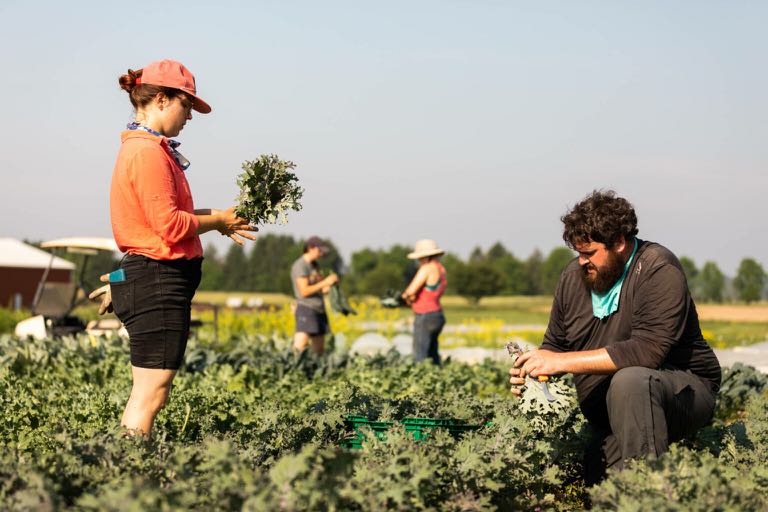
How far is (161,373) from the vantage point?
4.33 metres

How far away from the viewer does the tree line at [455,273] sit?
4656 cm

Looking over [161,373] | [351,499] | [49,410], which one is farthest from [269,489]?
[49,410]

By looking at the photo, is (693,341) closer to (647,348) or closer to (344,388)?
(647,348)

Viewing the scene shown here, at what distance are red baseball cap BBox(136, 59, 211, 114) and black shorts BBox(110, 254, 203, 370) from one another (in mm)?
861

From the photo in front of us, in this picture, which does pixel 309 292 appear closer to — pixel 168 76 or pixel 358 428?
pixel 358 428

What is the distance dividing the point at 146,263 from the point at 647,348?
2.48m

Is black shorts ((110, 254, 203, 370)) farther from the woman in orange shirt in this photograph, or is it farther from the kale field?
the kale field

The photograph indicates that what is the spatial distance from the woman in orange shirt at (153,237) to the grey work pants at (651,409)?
216 cm

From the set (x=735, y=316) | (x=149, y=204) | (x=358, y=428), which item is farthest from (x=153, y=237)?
(x=735, y=316)

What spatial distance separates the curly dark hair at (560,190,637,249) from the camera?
14.6 feet

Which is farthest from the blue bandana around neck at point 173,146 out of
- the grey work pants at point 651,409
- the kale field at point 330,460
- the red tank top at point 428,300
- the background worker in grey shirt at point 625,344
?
the red tank top at point 428,300

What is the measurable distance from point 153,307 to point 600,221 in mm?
2246

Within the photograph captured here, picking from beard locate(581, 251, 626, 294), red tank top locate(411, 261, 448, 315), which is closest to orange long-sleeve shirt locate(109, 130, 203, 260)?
beard locate(581, 251, 626, 294)

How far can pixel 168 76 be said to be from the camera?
438cm
